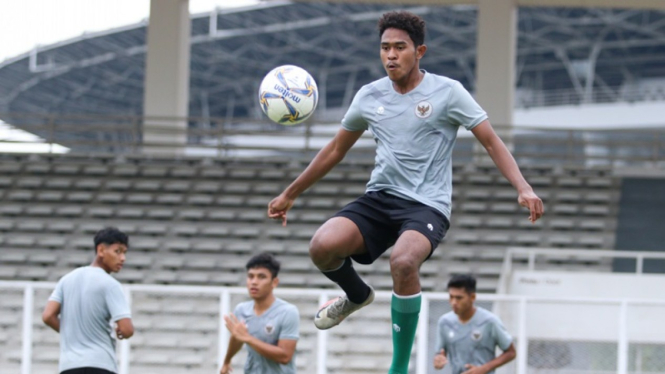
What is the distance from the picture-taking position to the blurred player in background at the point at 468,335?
838 centimetres

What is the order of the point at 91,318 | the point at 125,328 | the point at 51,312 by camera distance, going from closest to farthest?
the point at 125,328, the point at 91,318, the point at 51,312

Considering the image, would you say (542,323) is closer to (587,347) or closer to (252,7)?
(587,347)

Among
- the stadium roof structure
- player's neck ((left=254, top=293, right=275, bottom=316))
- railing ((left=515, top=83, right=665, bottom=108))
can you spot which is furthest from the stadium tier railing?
railing ((left=515, top=83, right=665, bottom=108))

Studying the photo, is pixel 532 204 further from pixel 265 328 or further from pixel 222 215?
pixel 222 215

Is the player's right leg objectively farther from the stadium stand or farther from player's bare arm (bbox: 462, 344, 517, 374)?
the stadium stand

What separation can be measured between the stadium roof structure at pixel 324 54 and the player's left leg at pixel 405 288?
111ft

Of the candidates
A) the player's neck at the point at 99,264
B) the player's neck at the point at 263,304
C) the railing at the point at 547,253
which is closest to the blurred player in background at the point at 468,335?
the player's neck at the point at 263,304

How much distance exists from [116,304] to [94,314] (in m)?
0.18

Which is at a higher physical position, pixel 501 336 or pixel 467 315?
pixel 467 315

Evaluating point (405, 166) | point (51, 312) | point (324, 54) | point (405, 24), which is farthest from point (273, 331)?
point (324, 54)

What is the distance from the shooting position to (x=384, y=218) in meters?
5.04

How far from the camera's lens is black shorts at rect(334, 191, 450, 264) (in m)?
4.91

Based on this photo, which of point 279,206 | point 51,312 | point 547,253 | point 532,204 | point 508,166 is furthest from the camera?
point 547,253

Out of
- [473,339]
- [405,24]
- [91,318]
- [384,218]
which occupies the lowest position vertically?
[473,339]
